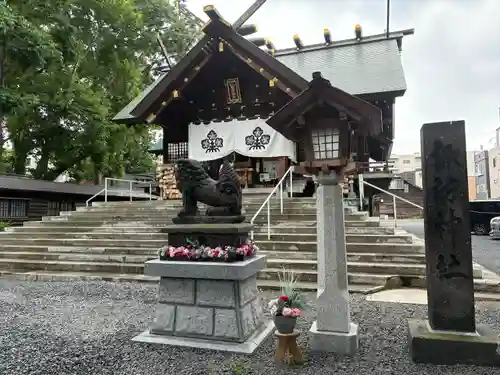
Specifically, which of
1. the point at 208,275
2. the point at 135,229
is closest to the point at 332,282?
the point at 208,275

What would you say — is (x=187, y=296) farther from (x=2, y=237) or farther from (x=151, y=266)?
(x=2, y=237)

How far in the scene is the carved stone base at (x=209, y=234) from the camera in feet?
14.1

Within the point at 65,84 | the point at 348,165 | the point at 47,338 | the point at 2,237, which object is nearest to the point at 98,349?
the point at 47,338

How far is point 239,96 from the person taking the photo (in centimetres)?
1290

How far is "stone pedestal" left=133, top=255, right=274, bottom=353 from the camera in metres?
4.04

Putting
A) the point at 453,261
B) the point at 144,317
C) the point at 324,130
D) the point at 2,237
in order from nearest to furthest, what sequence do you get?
the point at 453,261
the point at 324,130
the point at 144,317
the point at 2,237

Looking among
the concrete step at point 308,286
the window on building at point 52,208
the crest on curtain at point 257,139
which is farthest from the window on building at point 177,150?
the concrete step at point 308,286

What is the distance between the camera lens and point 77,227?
10.9m

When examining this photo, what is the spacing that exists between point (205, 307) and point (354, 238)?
483 centimetres

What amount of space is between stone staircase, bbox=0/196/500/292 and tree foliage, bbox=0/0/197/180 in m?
4.97

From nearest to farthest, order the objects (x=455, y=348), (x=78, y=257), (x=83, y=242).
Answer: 1. (x=455, y=348)
2. (x=78, y=257)
3. (x=83, y=242)

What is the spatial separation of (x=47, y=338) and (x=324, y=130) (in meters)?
4.01

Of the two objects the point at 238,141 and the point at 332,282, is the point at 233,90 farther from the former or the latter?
the point at 332,282

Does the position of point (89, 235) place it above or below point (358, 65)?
below
